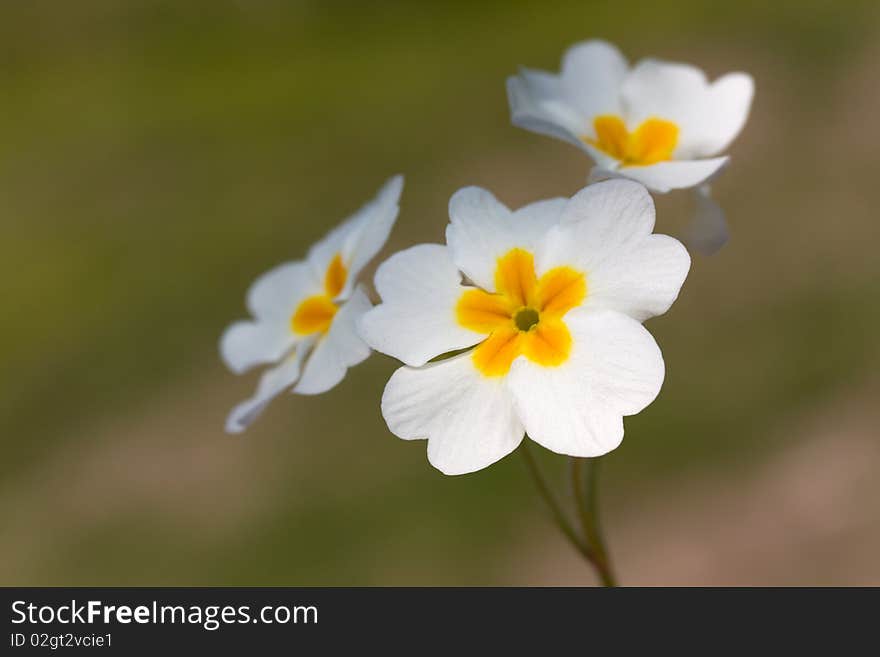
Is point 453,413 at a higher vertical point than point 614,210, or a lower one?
lower

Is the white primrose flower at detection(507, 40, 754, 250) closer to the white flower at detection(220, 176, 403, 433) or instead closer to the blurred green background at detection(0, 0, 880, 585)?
the white flower at detection(220, 176, 403, 433)

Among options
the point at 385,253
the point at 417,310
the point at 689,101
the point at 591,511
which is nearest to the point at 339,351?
the point at 417,310

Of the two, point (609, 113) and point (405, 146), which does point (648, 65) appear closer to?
point (609, 113)

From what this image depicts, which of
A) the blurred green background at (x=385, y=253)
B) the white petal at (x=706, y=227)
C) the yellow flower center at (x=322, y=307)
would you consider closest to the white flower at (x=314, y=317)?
the yellow flower center at (x=322, y=307)

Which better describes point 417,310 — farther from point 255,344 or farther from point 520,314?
point 255,344
